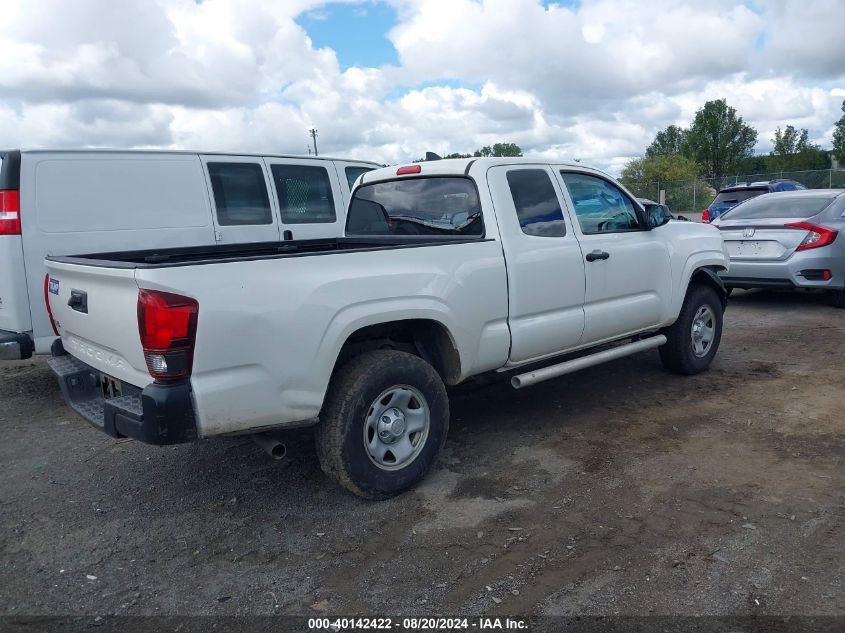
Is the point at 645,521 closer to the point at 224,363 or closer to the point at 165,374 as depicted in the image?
the point at 224,363

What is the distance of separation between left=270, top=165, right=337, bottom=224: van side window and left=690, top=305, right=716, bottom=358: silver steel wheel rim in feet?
12.9

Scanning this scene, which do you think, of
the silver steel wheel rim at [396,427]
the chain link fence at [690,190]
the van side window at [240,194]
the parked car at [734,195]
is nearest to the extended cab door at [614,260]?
the silver steel wheel rim at [396,427]

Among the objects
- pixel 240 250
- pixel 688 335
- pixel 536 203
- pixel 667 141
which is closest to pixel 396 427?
pixel 536 203

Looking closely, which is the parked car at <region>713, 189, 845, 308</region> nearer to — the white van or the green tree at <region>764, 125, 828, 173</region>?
the white van

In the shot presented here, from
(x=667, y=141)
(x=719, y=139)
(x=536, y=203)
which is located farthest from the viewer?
(x=667, y=141)

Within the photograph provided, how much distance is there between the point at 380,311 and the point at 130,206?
340cm

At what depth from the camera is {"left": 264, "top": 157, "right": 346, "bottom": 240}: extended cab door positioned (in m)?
7.28

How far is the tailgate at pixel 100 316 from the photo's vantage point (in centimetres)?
325

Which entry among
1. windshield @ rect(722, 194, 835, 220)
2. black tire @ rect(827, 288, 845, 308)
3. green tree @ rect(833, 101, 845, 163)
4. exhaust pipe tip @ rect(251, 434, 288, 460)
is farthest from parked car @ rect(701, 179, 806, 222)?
green tree @ rect(833, 101, 845, 163)

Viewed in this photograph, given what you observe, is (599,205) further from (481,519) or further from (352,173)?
(352,173)

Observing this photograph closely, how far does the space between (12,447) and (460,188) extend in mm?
3623

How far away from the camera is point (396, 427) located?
12.8 ft

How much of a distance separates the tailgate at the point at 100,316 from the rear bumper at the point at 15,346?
1503 millimetres

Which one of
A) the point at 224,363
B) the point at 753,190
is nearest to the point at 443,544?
the point at 224,363
